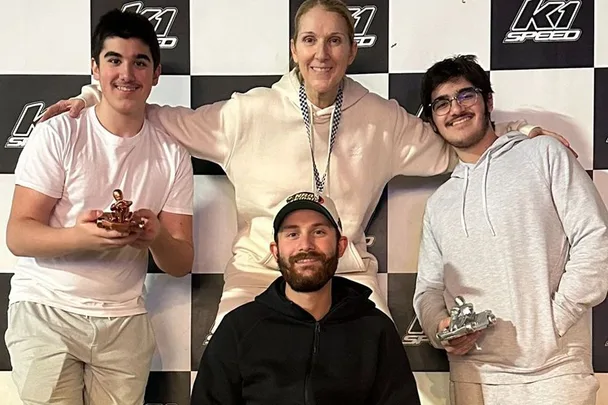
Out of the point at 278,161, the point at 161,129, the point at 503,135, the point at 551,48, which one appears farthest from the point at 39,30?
the point at 551,48

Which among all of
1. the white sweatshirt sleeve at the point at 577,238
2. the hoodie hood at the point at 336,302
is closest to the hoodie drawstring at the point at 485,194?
the white sweatshirt sleeve at the point at 577,238

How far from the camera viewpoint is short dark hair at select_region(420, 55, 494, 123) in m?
1.72

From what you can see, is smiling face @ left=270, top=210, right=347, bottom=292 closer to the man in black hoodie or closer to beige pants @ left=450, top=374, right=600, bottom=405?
the man in black hoodie

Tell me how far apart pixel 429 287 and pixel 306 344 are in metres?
0.42

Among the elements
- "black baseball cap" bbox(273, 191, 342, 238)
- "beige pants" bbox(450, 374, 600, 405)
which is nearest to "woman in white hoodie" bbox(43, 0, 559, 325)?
"black baseball cap" bbox(273, 191, 342, 238)

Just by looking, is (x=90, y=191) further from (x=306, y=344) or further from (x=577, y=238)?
(x=577, y=238)

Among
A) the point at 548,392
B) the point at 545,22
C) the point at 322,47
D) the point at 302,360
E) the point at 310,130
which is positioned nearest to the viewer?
the point at 302,360

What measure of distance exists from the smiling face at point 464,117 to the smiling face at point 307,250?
43cm

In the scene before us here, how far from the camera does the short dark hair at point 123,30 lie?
5.24ft

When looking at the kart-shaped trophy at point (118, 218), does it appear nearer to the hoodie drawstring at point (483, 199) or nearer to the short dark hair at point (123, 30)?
the short dark hair at point (123, 30)

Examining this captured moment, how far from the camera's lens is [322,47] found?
5.37 feet

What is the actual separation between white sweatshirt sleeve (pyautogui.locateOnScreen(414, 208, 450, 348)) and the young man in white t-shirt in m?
0.56

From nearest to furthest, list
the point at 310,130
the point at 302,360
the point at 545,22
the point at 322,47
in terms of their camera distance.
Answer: the point at 302,360, the point at 322,47, the point at 310,130, the point at 545,22

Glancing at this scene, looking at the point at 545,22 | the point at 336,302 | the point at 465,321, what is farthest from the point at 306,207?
the point at 545,22
